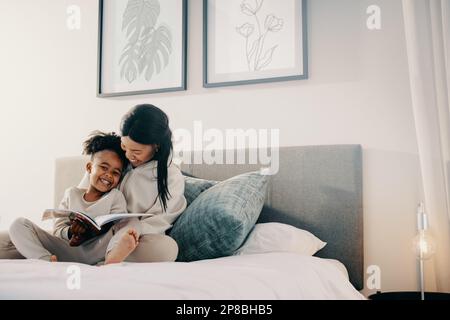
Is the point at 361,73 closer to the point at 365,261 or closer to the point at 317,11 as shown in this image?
the point at 317,11

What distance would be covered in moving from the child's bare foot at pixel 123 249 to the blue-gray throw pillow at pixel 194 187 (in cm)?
53

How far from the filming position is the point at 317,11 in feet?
7.74

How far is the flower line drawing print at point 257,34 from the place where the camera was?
7.98 ft

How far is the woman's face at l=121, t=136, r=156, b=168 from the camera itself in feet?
6.25

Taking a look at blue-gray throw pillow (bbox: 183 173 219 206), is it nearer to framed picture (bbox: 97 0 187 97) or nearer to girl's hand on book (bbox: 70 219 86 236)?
girl's hand on book (bbox: 70 219 86 236)

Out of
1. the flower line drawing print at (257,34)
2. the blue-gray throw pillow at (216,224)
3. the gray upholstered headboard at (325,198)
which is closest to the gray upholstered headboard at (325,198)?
the gray upholstered headboard at (325,198)

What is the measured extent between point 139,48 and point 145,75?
15cm

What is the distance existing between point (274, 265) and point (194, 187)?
0.71m

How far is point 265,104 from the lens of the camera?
2447mm

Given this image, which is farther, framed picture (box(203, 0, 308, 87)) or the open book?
framed picture (box(203, 0, 308, 87))

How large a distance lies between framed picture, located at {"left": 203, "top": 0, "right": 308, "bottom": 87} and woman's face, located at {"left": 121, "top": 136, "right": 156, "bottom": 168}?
738 millimetres
